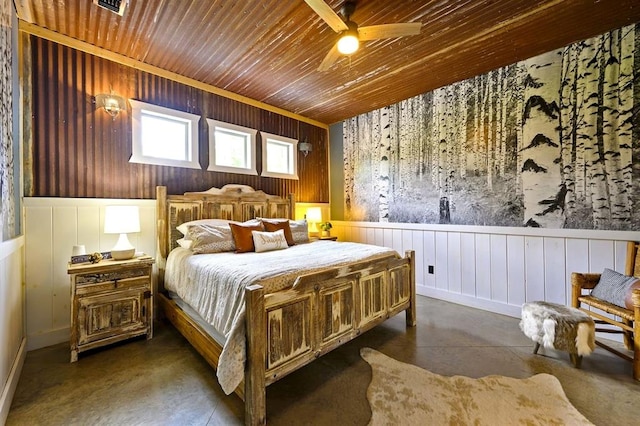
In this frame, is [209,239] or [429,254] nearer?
[209,239]

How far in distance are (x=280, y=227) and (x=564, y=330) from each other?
9.57ft

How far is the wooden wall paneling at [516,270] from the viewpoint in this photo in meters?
3.17

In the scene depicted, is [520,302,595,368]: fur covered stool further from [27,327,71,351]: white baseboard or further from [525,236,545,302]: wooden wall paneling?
[27,327,71,351]: white baseboard

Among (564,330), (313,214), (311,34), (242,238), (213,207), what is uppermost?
(311,34)

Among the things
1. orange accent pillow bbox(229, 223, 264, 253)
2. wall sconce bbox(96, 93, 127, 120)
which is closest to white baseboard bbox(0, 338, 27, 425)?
orange accent pillow bbox(229, 223, 264, 253)

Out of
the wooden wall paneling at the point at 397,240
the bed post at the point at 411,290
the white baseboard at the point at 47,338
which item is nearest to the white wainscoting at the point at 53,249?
the white baseboard at the point at 47,338

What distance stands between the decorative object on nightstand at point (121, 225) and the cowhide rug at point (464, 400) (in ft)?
8.48

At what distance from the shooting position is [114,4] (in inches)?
88.0

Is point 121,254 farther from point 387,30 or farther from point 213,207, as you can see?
point 387,30

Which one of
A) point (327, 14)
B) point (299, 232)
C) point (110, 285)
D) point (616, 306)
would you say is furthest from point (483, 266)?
point (110, 285)

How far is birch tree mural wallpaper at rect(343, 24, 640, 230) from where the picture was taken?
2609 millimetres

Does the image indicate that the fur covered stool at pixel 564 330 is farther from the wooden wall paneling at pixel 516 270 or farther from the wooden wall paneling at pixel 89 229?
the wooden wall paneling at pixel 89 229

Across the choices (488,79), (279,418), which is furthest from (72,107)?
(488,79)

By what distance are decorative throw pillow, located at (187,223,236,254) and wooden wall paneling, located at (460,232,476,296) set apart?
305cm
